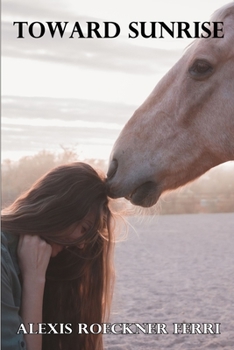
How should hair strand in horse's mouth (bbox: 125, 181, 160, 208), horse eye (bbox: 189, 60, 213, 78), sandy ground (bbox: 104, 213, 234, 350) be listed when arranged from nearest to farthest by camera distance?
horse eye (bbox: 189, 60, 213, 78), hair strand in horse's mouth (bbox: 125, 181, 160, 208), sandy ground (bbox: 104, 213, 234, 350)

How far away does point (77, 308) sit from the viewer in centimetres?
332

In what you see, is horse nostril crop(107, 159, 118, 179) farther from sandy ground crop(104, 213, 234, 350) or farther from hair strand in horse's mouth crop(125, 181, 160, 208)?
sandy ground crop(104, 213, 234, 350)

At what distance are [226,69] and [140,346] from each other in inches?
108

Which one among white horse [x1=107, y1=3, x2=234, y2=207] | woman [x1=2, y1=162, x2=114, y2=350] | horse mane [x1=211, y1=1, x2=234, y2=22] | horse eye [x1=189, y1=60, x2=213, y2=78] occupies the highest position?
horse mane [x1=211, y1=1, x2=234, y2=22]

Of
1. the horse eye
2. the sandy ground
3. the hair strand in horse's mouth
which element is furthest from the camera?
the sandy ground

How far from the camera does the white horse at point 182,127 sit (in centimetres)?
281

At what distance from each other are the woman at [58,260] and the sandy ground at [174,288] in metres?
0.29

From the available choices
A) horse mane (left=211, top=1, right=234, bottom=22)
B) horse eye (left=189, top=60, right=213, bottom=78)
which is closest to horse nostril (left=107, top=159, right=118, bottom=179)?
horse eye (left=189, top=60, right=213, bottom=78)

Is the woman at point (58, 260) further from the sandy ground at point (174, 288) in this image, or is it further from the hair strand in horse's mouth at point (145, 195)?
the sandy ground at point (174, 288)

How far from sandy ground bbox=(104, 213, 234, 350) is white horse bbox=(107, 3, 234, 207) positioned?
1.19ft

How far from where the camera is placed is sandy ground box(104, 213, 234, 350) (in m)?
5.04

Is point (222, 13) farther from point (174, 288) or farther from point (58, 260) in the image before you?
point (174, 288)

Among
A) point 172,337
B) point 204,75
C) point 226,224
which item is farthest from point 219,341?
point 226,224

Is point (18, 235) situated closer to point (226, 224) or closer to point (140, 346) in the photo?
point (140, 346)
